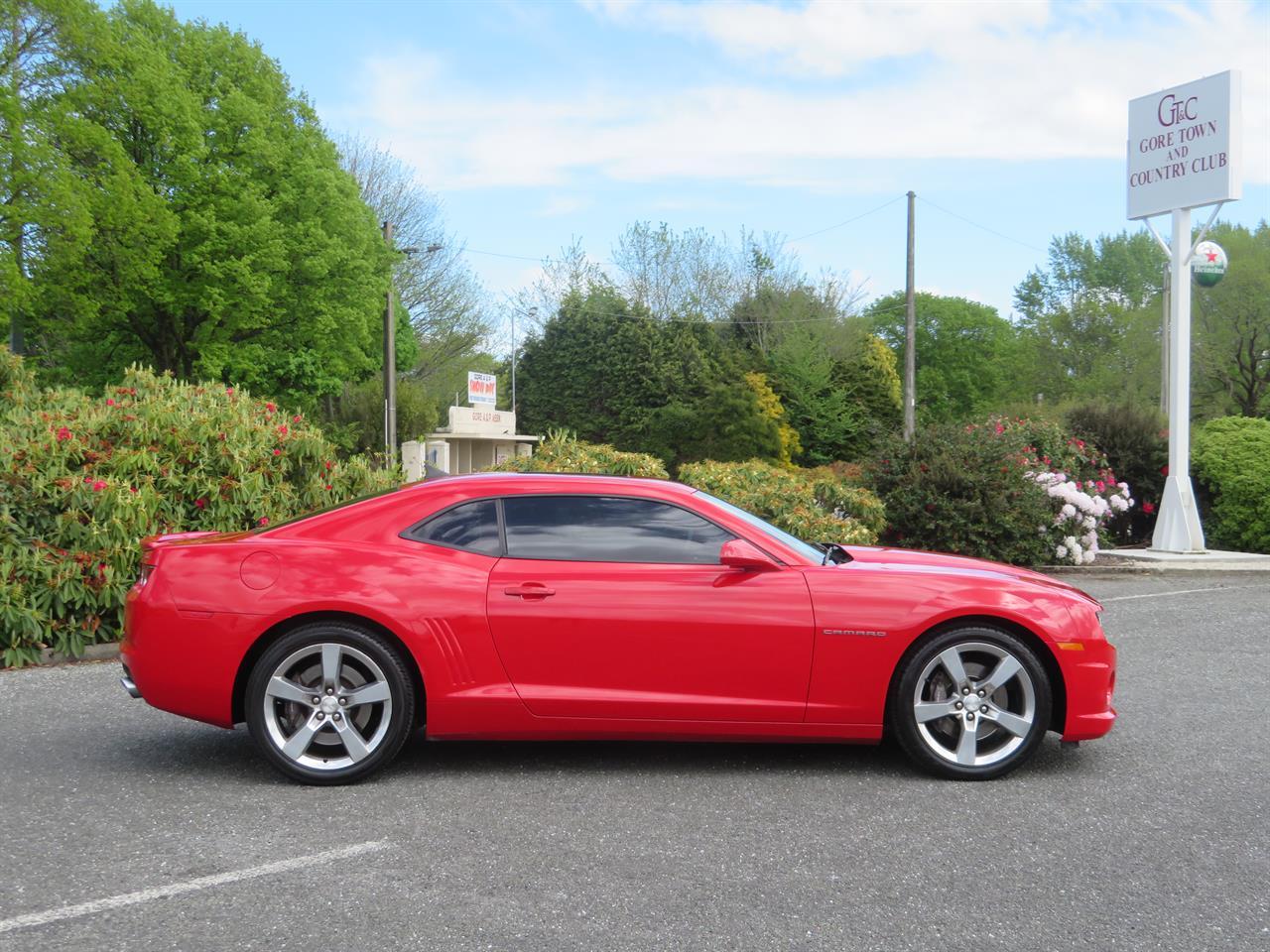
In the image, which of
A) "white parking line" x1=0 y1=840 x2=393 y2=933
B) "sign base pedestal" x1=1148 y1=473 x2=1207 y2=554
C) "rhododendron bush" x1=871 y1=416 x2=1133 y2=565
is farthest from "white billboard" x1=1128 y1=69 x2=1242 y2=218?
"white parking line" x1=0 y1=840 x2=393 y2=933

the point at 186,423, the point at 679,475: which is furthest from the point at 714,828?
the point at 679,475

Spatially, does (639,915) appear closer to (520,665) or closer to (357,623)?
(520,665)

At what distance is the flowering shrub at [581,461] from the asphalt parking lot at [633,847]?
6765 mm

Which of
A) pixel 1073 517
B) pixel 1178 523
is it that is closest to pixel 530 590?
pixel 1073 517

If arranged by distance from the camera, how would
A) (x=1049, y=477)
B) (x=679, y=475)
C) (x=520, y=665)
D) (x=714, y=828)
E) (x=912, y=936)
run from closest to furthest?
(x=912, y=936), (x=714, y=828), (x=520, y=665), (x=679, y=475), (x=1049, y=477)

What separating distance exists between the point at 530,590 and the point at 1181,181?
16720 millimetres

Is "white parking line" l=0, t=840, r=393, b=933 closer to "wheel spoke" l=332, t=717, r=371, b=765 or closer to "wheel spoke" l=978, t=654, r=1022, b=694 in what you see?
"wheel spoke" l=332, t=717, r=371, b=765

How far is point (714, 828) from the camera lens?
176 inches

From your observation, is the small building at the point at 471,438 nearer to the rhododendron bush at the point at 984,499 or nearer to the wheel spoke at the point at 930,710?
the rhododendron bush at the point at 984,499

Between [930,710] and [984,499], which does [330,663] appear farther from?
[984,499]

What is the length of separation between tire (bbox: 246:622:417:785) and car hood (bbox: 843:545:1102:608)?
85.9 inches

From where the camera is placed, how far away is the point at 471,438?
52531mm

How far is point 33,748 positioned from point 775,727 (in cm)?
376

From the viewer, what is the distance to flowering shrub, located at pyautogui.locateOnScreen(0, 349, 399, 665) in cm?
869
